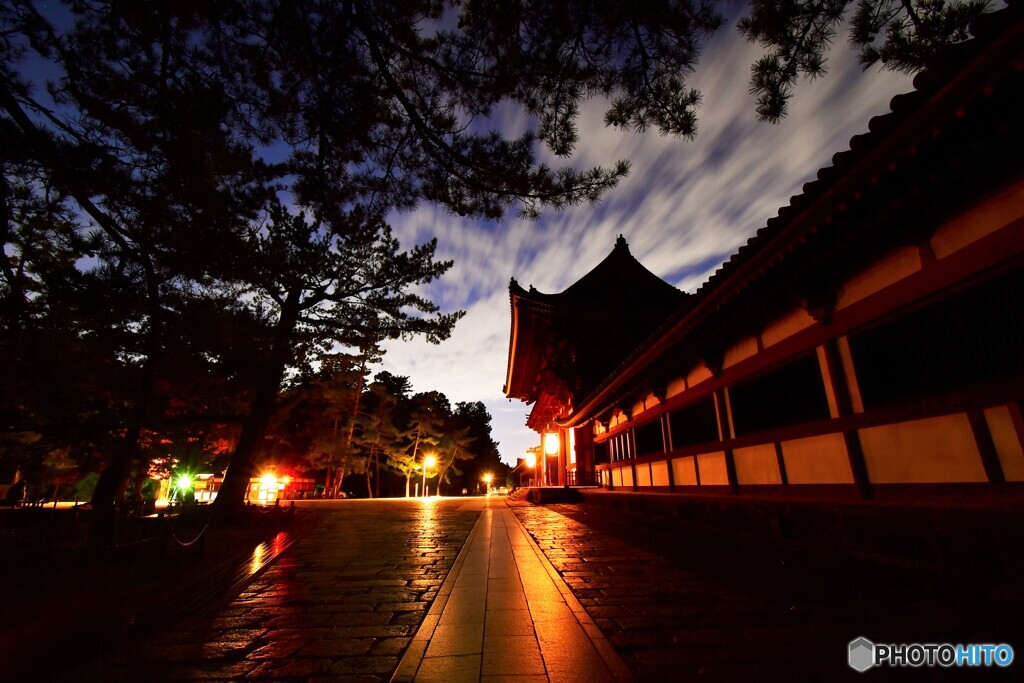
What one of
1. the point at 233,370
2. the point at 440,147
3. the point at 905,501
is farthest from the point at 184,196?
the point at 233,370

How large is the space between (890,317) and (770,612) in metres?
3.21

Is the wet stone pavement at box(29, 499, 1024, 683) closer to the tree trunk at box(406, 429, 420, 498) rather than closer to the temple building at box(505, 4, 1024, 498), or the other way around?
the temple building at box(505, 4, 1024, 498)

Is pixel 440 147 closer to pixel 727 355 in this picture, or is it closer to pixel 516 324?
pixel 727 355

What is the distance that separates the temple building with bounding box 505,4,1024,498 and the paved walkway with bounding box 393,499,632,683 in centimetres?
366

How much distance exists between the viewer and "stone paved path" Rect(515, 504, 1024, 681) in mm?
2682

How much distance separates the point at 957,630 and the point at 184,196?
7856 millimetres

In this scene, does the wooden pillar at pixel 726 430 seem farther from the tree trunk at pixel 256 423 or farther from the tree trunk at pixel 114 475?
the tree trunk at pixel 256 423

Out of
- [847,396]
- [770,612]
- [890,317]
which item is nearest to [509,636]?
[770,612]

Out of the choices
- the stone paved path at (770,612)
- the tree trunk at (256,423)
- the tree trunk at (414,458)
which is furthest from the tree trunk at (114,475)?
the tree trunk at (414,458)

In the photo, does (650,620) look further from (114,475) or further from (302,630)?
(114,475)

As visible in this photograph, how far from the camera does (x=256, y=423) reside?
547 inches

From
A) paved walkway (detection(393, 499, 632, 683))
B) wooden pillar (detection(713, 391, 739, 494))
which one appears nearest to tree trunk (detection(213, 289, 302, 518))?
paved walkway (detection(393, 499, 632, 683))

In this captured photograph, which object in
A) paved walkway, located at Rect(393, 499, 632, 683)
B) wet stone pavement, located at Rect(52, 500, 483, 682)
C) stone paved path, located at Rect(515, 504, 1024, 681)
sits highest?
stone paved path, located at Rect(515, 504, 1024, 681)

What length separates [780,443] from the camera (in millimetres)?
6168
